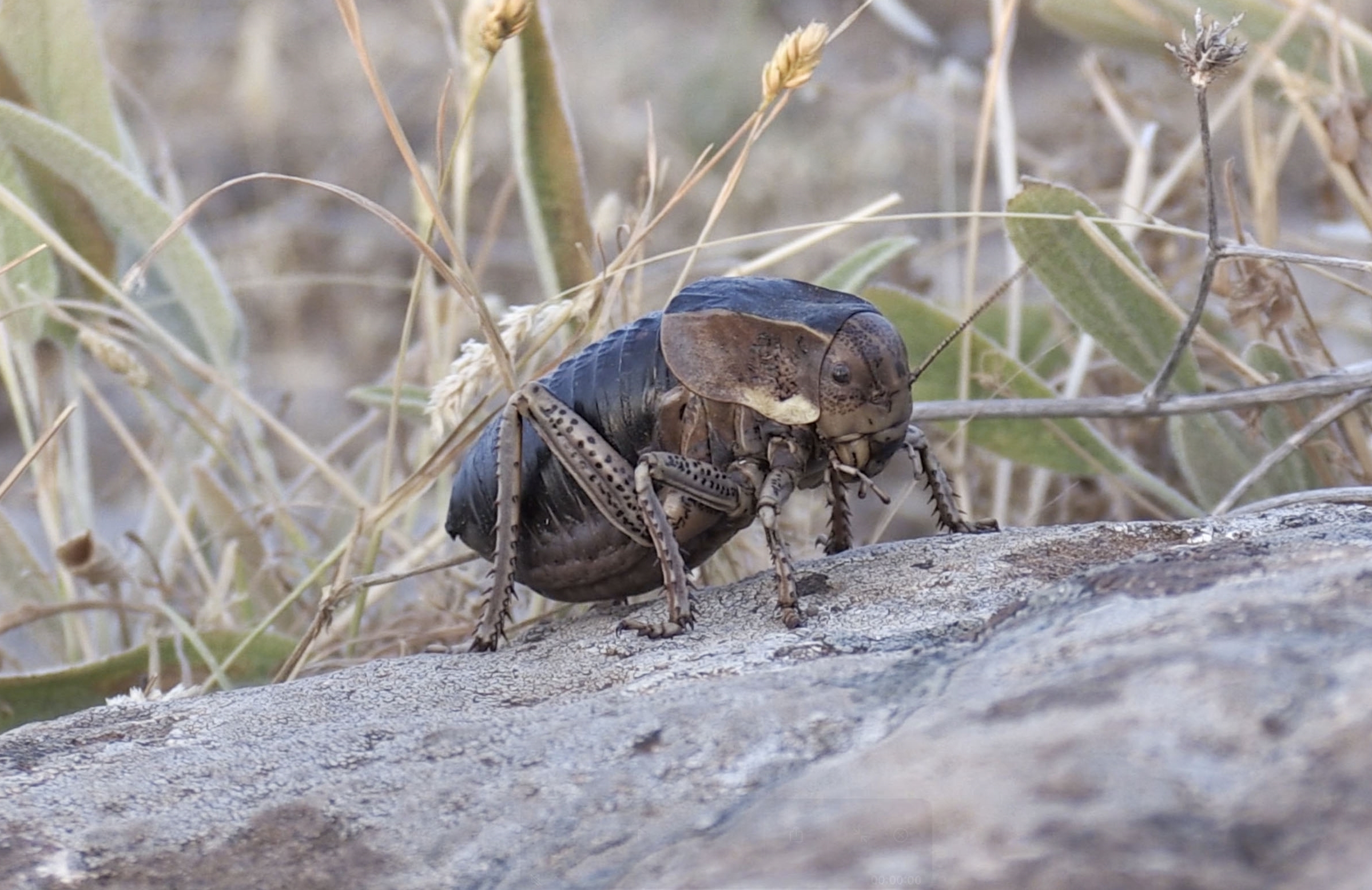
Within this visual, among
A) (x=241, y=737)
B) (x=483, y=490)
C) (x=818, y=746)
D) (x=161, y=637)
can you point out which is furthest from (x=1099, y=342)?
(x=161, y=637)

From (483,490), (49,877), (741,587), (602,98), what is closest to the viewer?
(49,877)

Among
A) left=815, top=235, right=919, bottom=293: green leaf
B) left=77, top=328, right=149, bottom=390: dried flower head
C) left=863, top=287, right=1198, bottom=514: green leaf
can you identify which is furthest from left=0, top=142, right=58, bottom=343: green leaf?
left=863, top=287, right=1198, bottom=514: green leaf

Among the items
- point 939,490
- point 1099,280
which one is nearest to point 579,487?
point 939,490

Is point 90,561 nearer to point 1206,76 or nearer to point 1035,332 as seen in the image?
point 1206,76

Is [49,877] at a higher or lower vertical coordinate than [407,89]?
lower

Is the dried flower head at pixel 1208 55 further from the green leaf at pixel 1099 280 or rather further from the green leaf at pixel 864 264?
the green leaf at pixel 864 264

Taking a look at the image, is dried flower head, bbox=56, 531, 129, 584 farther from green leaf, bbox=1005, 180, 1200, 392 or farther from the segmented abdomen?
green leaf, bbox=1005, 180, 1200, 392

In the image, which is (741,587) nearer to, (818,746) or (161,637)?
(818,746)

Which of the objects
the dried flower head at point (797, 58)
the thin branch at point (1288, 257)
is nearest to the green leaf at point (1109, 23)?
the thin branch at point (1288, 257)
